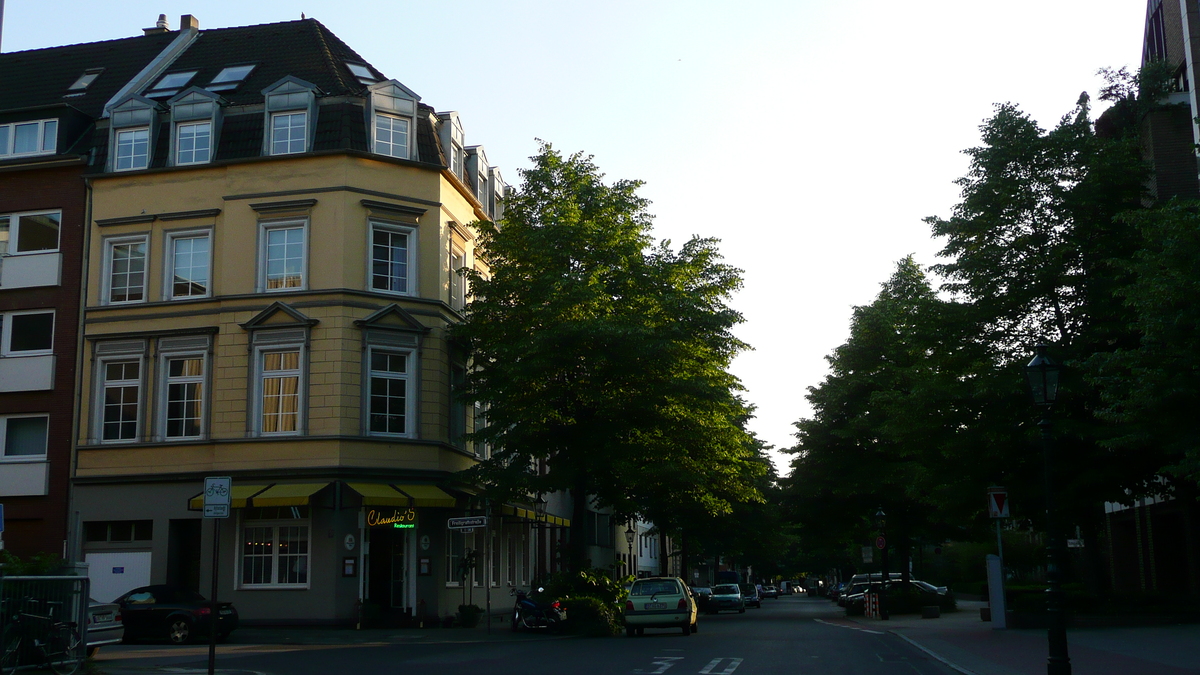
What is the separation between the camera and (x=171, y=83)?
38156 mm

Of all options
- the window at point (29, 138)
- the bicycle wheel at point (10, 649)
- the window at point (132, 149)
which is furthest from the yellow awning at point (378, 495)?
the bicycle wheel at point (10, 649)

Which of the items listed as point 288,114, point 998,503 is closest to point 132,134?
point 288,114

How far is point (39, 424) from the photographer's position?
34844mm

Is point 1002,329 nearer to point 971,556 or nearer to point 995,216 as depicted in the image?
point 995,216

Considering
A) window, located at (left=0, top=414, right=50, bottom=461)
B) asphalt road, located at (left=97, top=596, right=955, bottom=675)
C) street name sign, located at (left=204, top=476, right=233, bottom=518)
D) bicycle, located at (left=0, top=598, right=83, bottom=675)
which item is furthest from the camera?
window, located at (left=0, top=414, right=50, bottom=461)

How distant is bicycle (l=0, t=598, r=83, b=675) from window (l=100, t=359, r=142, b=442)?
18.5m

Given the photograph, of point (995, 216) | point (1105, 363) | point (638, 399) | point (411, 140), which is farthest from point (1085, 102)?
point (411, 140)

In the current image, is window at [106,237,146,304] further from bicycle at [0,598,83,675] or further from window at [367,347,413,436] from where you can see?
bicycle at [0,598,83,675]

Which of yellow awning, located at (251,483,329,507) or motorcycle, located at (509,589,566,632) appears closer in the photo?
motorcycle, located at (509,589,566,632)

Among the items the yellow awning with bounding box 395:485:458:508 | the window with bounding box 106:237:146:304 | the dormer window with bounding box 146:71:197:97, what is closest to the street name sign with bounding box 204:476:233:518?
the yellow awning with bounding box 395:485:458:508

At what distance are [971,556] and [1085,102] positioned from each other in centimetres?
4687

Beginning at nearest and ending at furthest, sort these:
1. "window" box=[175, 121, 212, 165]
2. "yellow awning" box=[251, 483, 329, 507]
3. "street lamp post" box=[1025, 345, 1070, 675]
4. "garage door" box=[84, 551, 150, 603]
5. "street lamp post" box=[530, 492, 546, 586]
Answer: "street lamp post" box=[1025, 345, 1070, 675] < "yellow awning" box=[251, 483, 329, 507] < "garage door" box=[84, 551, 150, 603] < "window" box=[175, 121, 212, 165] < "street lamp post" box=[530, 492, 546, 586]

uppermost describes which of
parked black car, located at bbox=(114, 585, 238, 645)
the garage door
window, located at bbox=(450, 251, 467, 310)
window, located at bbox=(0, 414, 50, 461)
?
window, located at bbox=(450, 251, 467, 310)

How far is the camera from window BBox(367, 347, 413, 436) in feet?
108
